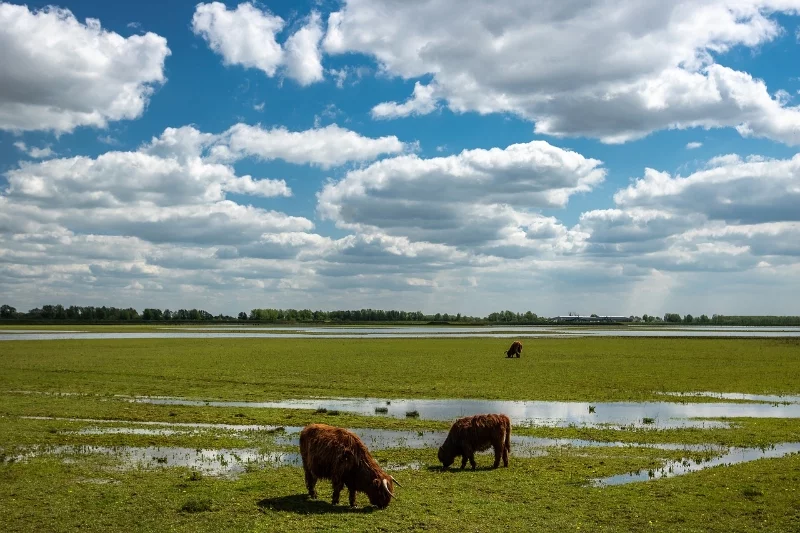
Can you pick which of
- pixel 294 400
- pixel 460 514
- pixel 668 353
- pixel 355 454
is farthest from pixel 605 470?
pixel 668 353

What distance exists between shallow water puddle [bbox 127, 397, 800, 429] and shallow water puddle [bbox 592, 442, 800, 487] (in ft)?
13.7

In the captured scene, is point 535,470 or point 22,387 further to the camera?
point 22,387

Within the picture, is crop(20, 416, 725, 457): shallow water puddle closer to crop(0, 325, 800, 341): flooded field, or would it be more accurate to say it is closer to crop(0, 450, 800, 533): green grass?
crop(0, 450, 800, 533): green grass

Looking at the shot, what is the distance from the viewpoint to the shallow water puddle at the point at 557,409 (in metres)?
25.1

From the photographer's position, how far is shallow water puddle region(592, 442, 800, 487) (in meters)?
15.9

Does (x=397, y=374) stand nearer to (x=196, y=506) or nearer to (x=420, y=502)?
(x=420, y=502)

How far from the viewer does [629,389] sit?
35719mm

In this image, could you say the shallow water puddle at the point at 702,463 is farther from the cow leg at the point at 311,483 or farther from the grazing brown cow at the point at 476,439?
the cow leg at the point at 311,483

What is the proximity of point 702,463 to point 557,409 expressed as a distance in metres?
11.1

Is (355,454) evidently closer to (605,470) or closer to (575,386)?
(605,470)

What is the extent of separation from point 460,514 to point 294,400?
773 inches

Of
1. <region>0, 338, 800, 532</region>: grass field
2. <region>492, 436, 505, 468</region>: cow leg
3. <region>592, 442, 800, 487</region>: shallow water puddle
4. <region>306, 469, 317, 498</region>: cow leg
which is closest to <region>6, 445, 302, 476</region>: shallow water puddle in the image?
<region>0, 338, 800, 532</region>: grass field

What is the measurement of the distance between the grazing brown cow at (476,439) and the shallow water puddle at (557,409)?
7.20 m

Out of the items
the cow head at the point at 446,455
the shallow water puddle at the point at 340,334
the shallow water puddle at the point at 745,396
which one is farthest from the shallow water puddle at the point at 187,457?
the shallow water puddle at the point at 340,334
